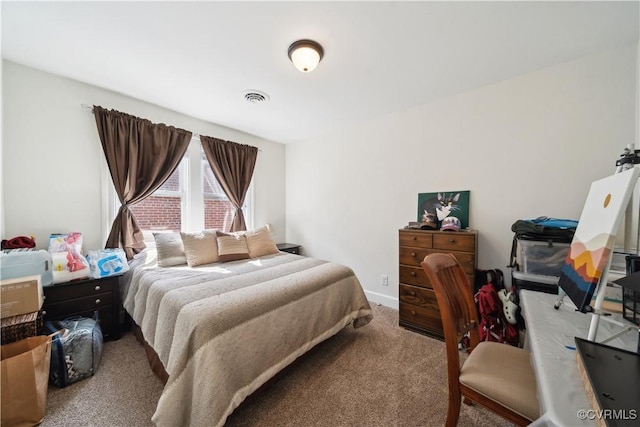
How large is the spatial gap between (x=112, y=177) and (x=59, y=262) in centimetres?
94

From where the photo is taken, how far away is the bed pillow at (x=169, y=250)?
234 cm

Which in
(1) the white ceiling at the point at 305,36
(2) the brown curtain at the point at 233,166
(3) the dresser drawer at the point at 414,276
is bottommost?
(3) the dresser drawer at the point at 414,276

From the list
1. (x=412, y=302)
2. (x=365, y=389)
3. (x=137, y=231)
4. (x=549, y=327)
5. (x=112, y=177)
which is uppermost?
(x=112, y=177)

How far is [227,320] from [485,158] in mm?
2726

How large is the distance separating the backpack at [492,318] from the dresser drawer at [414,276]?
0.47 m

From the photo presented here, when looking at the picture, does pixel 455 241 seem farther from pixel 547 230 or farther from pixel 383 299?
pixel 383 299

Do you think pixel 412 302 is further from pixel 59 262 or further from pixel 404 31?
pixel 59 262

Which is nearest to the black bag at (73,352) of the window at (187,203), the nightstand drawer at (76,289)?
the nightstand drawer at (76,289)

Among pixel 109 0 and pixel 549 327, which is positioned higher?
pixel 109 0

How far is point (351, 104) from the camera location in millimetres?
2635

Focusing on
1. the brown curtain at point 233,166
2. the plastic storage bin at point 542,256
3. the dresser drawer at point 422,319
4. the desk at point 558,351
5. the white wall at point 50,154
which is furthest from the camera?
the brown curtain at point 233,166

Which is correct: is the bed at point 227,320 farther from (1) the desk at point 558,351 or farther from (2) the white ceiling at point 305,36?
(2) the white ceiling at point 305,36

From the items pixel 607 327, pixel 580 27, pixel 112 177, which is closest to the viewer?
pixel 607 327

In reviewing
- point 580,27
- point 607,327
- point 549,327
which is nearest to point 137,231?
point 549,327
